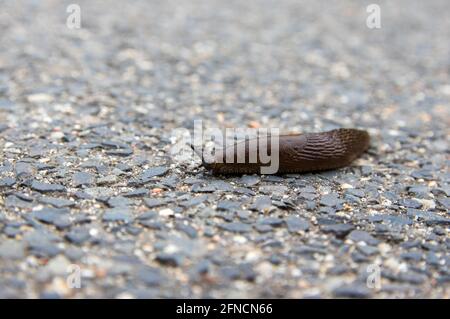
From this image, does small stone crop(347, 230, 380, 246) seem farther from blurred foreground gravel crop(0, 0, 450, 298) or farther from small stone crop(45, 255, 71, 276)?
small stone crop(45, 255, 71, 276)

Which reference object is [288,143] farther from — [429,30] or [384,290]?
[429,30]

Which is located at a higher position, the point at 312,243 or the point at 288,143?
the point at 288,143

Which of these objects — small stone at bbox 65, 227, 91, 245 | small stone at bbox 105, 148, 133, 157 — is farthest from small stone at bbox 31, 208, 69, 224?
small stone at bbox 105, 148, 133, 157

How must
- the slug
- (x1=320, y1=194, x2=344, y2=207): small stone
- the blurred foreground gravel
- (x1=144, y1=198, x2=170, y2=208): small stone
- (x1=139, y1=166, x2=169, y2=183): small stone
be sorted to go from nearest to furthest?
the blurred foreground gravel < (x1=144, y1=198, x2=170, y2=208): small stone < (x1=320, y1=194, x2=344, y2=207): small stone < (x1=139, y1=166, x2=169, y2=183): small stone < the slug

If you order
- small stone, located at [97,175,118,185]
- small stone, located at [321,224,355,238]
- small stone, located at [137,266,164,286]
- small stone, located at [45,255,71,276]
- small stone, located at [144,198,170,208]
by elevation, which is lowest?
small stone, located at [137,266,164,286]
